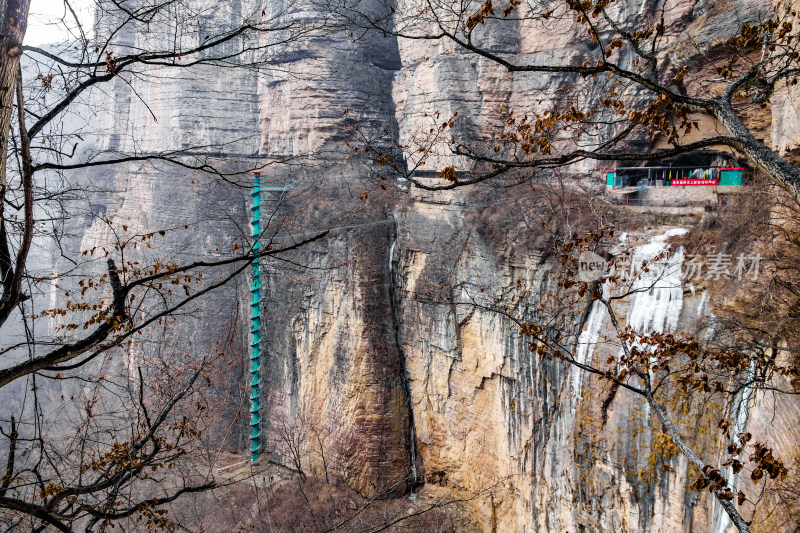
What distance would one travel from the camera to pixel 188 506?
13.9 m

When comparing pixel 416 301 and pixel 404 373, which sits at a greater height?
pixel 416 301

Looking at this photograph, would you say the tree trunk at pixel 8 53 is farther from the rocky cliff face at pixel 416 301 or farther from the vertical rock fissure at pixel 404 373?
the vertical rock fissure at pixel 404 373

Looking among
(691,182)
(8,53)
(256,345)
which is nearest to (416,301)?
(256,345)

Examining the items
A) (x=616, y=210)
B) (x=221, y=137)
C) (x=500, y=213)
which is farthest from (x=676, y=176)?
(x=221, y=137)

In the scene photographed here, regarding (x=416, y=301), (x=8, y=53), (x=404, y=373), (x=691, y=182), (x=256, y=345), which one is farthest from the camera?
(x=256, y=345)

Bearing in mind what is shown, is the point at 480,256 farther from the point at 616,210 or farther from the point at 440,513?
the point at 440,513

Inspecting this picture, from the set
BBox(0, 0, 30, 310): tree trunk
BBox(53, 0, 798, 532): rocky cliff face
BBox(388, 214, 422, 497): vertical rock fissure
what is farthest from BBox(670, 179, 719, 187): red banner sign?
BBox(0, 0, 30, 310): tree trunk

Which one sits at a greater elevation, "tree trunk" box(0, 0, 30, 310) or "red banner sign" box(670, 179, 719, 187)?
"red banner sign" box(670, 179, 719, 187)

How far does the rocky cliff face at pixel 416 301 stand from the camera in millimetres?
9953

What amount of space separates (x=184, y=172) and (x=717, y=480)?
1835 centimetres

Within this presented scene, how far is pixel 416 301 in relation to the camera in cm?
1460

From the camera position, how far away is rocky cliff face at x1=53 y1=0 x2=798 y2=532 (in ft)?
32.7

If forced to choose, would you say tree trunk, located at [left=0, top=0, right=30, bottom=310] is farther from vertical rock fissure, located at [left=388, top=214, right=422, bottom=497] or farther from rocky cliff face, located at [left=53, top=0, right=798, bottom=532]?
vertical rock fissure, located at [left=388, top=214, right=422, bottom=497]

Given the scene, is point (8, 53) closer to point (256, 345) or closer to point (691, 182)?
point (691, 182)
